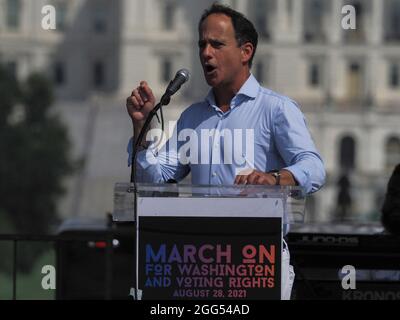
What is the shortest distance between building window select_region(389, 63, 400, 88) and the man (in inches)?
2831

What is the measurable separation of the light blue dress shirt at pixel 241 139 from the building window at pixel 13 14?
72.0 m

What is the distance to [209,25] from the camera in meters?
4.64

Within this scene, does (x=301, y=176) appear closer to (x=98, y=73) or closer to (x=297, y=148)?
(x=297, y=148)

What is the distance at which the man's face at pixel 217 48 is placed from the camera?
4.62 m

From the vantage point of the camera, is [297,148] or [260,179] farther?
[297,148]

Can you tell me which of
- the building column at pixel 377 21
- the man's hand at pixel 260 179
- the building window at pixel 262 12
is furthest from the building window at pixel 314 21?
the man's hand at pixel 260 179

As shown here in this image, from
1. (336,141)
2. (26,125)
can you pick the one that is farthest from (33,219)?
(336,141)

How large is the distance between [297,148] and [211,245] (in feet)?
1.85

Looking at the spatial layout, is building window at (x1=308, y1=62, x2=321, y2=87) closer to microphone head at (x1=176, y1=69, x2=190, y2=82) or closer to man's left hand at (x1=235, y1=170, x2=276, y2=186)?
microphone head at (x1=176, y1=69, x2=190, y2=82)

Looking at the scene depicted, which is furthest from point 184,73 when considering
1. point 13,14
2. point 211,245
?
point 13,14

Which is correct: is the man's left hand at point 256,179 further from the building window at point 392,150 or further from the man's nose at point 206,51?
the building window at point 392,150

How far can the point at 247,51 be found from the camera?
15.6 ft

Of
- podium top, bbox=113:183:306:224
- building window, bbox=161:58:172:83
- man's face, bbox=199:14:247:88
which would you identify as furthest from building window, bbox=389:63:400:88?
podium top, bbox=113:183:306:224
